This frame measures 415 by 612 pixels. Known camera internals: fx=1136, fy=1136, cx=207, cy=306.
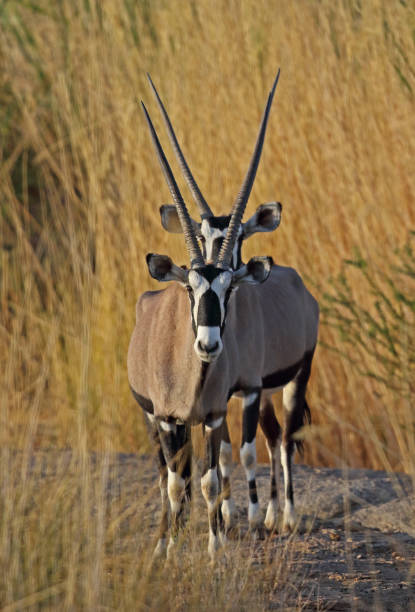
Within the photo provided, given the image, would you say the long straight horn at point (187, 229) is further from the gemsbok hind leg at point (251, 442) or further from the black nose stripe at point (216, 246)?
the gemsbok hind leg at point (251, 442)

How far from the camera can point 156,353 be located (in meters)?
4.52

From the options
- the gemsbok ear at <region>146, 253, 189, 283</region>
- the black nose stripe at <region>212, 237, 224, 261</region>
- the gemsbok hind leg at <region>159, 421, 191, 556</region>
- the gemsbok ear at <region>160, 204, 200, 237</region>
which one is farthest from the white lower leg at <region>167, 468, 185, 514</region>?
the gemsbok ear at <region>160, 204, 200, 237</region>

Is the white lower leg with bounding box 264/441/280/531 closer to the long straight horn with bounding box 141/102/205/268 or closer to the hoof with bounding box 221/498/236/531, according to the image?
the hoof with bounding box 221/498/236/531

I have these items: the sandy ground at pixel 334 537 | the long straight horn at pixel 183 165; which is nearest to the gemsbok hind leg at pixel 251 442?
the sandy ground at pixel 334 537

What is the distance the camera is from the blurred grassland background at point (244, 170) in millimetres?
6109

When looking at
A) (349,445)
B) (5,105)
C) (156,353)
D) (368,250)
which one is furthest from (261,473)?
(5,105)

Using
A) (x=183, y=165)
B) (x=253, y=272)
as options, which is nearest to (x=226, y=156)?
(x=183, y=165)

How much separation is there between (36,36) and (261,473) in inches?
143

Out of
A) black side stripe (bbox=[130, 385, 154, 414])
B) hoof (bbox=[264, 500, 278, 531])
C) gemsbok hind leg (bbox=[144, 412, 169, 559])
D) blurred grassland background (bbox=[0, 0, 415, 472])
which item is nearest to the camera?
gemsbok hind leg (bbox=[144, 412, 169, 559])

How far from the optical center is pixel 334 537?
505 centimetres

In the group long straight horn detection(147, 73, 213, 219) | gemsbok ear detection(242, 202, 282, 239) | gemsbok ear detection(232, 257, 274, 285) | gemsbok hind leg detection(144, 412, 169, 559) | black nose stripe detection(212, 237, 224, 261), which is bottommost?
gemsbok hind leg detection(144, 412, 169, 559)

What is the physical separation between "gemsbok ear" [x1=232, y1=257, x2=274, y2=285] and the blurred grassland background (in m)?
1.21

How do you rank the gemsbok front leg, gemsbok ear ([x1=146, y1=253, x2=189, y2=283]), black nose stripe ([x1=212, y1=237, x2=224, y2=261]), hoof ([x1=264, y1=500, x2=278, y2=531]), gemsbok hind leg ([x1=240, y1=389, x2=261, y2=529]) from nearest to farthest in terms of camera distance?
1. gemsbok ear ([x1=146, y1=253, x2=189, y2=283])
2. the gemsbok front leg
3. gemsbok hind leg ([x1=240, y1=389, x2=261, y2=529])
4. black nose stripe ([x1=212, y1=237, x2=224, y2=261])
5. hoof ([x1=264, y1=500, x2=278, y2=531])

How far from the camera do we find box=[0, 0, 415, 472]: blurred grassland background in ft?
20.0
